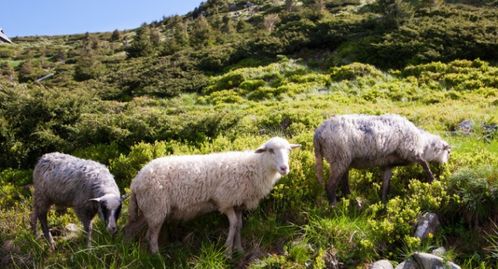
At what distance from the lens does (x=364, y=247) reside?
6125mm

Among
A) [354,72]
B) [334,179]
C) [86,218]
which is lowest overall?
[354,72]

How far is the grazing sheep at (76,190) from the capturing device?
6766mm

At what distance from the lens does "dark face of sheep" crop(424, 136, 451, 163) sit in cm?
788

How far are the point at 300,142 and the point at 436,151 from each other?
271 centimetres

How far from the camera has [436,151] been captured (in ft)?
26.0

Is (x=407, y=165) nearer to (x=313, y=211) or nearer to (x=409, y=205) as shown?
(x=409, y=205)

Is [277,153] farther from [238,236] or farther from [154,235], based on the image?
[154,235]

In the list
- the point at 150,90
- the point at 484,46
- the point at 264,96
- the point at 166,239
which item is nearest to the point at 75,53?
the point at 150,90

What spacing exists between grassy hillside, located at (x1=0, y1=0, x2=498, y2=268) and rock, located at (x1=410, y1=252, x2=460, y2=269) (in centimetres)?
24

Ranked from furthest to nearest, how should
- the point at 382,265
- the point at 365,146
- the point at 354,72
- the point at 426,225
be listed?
A: the point at 354,72, the point at 365,146, the point at 426,225, the point at 382,265

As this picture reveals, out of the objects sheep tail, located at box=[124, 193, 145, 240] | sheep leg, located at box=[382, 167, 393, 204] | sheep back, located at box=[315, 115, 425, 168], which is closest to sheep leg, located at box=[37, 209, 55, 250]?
sheep tail, located at box=[124, 193, 145, 240]

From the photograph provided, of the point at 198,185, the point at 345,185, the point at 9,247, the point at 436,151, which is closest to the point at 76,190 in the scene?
the point at 9,247

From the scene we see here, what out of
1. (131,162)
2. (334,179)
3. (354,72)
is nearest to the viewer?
(334,179)

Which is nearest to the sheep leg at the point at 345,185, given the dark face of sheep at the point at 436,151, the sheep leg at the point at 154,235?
the dark face of sheep at the point at 436,151
